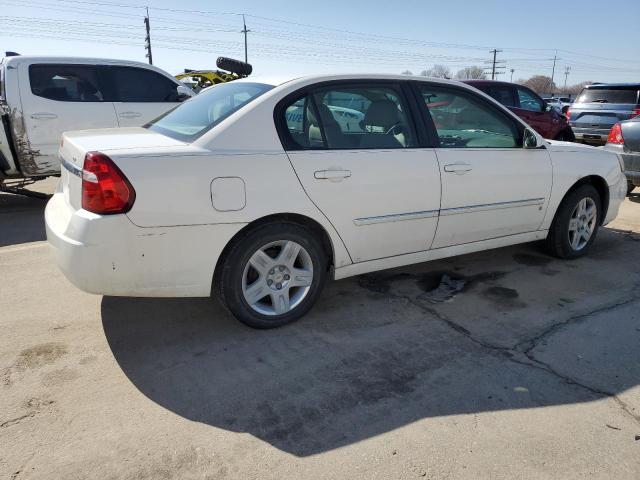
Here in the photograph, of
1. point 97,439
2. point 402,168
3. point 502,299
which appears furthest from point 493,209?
point 97,439

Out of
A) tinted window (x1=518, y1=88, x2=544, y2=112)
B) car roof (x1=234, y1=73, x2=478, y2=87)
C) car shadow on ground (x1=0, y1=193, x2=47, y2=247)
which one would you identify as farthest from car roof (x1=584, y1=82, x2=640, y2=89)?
car shadow on ground (x1=0, y1=193, x2=47, y2=247)

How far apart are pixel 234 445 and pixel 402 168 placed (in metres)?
2.12

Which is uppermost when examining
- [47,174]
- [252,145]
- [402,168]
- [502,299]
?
[252,145]

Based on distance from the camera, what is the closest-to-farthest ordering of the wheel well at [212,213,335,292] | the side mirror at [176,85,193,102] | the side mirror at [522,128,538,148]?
1. the wheel well at [212,213,335,292]
2. the side mirror at [522,128,538,148]
3. the side mirror at [176,85,193,102]

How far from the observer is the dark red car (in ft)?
35.2

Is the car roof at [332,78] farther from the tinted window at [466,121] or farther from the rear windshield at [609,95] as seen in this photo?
the rear windshield at [609,95]

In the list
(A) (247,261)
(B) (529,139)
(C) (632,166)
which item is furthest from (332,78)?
(C) (632,166)

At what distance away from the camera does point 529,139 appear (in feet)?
13.9

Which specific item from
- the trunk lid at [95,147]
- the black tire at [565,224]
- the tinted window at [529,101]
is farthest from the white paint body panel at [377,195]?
the tinted window at [529,101]

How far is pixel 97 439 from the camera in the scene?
231 centimetres

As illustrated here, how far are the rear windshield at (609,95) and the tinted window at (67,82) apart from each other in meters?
11.2

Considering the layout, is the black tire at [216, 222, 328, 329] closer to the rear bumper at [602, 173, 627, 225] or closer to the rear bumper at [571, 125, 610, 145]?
the rear bumper at [602, 173, 627, 225]

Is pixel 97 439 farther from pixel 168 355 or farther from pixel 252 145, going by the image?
pixel 252 145

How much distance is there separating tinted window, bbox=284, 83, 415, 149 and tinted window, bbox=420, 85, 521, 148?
304 mm
